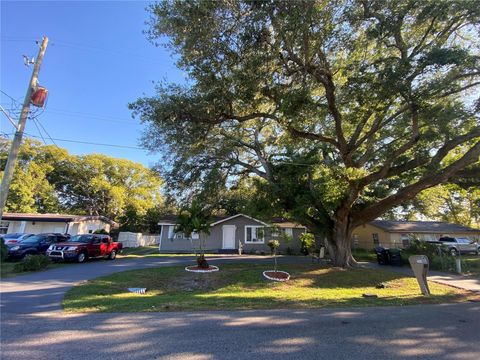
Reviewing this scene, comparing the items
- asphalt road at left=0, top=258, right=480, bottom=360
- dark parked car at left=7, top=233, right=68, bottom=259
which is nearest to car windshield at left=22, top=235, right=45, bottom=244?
dark parked car at left=7, top=233, right=68, bottom=259

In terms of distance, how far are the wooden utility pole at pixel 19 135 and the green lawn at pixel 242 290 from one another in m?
3.84

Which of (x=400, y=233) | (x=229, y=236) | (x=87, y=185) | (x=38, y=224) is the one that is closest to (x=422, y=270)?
(x=229, y=236)

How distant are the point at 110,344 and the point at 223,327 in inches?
79.5

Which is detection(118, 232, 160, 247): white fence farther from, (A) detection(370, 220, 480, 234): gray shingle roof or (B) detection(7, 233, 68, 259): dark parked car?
(A) detection(370, 220, 480, 234): gray shingle roof

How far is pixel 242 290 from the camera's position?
501 inches

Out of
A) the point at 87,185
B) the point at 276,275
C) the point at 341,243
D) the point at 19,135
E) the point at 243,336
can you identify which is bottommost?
the point at 243,336

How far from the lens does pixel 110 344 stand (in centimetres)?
498

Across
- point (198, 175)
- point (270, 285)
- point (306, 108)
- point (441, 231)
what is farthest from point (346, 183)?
point (441, 231)

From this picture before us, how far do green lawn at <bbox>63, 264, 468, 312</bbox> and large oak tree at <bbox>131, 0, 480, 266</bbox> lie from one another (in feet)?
12.1

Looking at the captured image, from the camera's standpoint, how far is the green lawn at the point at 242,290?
A: 8320mm

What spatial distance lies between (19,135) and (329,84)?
12029 mm

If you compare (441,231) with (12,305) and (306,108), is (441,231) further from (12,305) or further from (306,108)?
(12,305)

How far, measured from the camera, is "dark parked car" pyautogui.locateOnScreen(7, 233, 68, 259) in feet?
62.1

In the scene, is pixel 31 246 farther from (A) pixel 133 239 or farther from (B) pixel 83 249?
(A) pixel 133 239
